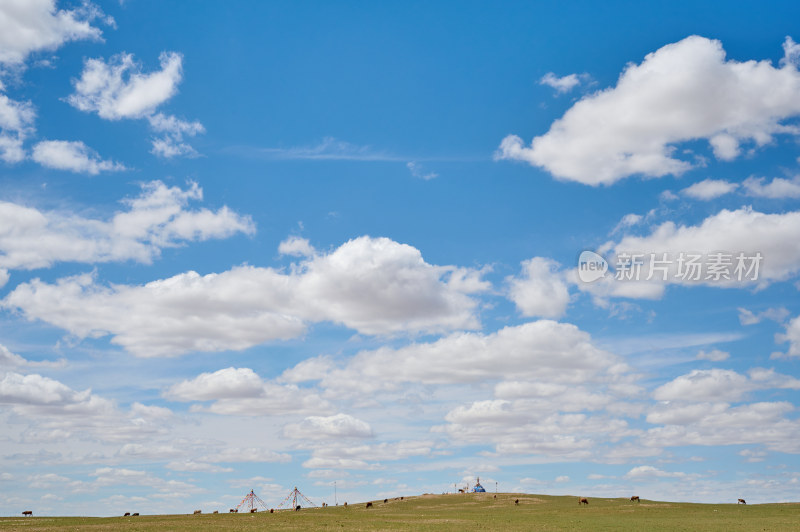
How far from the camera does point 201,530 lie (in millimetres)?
80875

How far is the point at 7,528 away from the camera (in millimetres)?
85688

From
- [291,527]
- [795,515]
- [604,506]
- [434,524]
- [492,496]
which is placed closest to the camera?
[291,527]

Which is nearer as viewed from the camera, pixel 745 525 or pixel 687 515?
pixel 745 525

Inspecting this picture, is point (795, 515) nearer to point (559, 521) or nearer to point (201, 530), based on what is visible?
point (559, 521)

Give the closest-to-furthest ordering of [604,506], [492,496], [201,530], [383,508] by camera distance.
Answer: [201,530] < [604,506] < [383,508] < [492,496]

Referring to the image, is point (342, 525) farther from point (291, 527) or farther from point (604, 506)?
point (604, 506)

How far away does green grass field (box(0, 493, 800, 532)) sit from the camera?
285 feet

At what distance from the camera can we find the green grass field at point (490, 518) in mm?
86875

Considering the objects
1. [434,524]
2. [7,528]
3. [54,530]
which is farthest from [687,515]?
[7,528]

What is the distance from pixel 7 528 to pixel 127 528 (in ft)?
49.1

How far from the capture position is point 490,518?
10194 cm

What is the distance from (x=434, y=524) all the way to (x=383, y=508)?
140ft

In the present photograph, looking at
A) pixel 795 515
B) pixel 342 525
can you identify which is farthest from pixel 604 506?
pixel 342 525

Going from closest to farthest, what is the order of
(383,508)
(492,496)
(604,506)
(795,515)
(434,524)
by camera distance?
(434,524), (795,515), (604,506), (383,508), (492,496)
